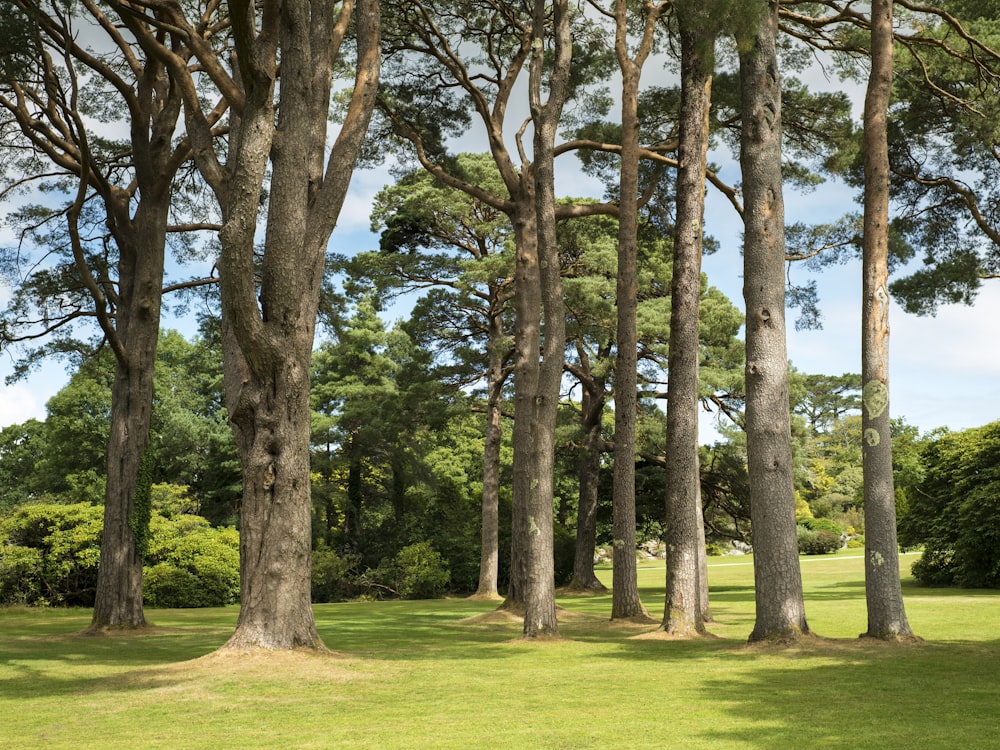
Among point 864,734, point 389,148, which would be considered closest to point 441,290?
point 389,148

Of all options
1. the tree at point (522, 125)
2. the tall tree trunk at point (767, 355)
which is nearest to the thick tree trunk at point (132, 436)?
the tree at point (522, 125)

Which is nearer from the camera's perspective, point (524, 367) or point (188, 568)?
point (524, 367)

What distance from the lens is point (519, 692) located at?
27.0 feet

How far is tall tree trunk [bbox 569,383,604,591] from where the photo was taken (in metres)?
27.2

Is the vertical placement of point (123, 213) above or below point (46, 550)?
above

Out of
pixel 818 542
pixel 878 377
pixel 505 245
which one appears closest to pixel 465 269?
pixel 505 245

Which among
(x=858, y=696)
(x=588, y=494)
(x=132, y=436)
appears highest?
(x=132, y=436)

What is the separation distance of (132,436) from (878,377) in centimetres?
1195

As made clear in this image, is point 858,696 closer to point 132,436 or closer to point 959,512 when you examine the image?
point 132,436

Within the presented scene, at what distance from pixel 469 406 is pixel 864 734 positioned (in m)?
22.9

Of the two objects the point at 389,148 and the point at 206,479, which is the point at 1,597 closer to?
the point at 206,479

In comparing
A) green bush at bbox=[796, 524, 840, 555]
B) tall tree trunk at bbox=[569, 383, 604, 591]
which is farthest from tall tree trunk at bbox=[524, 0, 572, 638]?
green bush at bbox=[796, 524, 840, 555]

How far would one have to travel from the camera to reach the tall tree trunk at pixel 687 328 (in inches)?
517

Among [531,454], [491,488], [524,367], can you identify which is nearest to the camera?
[531,454]
